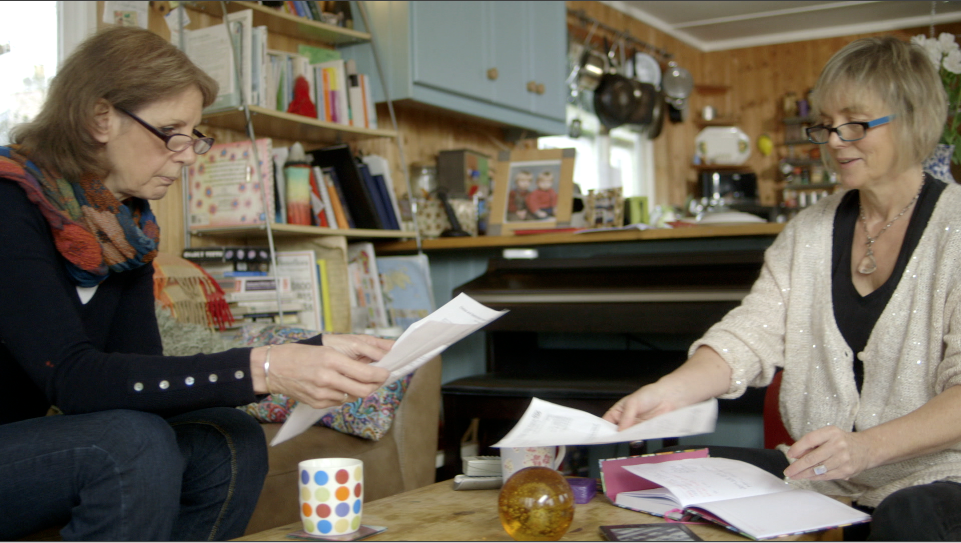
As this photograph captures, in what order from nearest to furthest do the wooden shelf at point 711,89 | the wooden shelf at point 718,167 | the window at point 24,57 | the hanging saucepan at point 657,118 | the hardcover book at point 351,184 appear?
the window at point 24,57, the hardcover book at point 351,184, the hanging saucepan at point 657,118, the wooden shelf at point 718,167, the wooden shelf at point 711,89

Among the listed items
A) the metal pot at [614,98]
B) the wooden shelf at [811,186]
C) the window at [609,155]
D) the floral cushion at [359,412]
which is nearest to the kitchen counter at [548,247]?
the floral cushion at [359,412]

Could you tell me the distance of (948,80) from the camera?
6.29ft

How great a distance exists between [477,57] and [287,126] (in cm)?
95

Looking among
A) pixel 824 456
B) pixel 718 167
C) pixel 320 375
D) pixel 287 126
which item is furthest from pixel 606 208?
pixel 718 167

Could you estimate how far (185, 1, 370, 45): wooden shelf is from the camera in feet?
8.60

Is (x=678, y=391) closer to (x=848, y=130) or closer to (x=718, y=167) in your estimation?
(x=848, y=130)

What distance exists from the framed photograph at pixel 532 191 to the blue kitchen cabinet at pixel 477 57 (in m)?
0.37

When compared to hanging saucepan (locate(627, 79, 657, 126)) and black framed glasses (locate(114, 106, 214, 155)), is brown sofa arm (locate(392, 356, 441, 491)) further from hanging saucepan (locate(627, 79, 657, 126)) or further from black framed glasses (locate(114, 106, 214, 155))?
hanging saucepan (locate(627, 79, 657, 126))

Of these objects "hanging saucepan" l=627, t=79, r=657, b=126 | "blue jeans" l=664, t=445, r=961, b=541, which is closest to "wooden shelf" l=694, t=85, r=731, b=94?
"hanging saucepan" l=627, t=79, r=657, b=126

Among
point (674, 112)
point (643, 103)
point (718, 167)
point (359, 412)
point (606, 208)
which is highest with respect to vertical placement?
point (674, 112)

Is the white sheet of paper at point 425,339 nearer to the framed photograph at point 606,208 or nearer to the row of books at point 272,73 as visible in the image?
the row of books at point 272,73

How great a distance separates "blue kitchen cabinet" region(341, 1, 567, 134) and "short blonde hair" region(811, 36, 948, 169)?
1.89 meters

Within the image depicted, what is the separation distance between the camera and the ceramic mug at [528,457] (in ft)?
3.86

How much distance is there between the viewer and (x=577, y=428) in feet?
3.15
